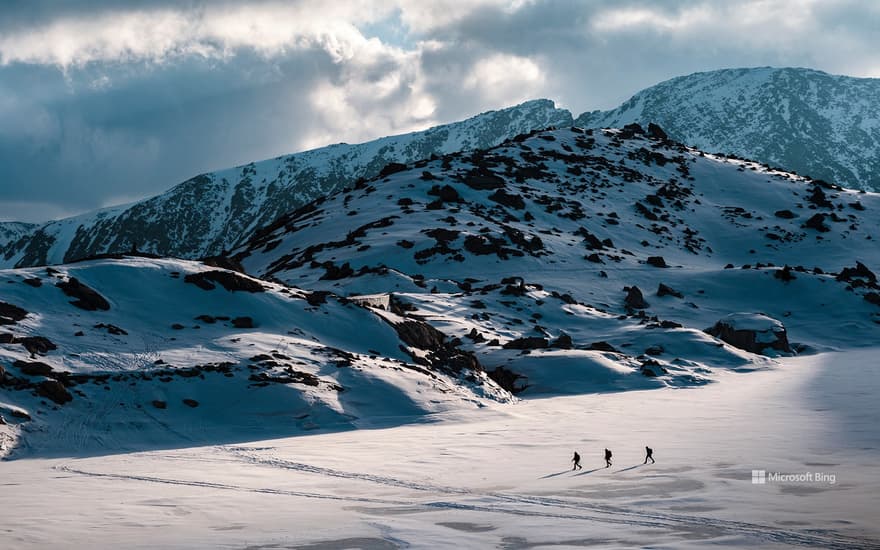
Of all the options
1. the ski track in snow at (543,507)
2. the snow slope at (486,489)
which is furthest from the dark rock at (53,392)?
the ski track in snow at (543,507)

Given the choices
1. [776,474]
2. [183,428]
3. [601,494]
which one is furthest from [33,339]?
[776,474]

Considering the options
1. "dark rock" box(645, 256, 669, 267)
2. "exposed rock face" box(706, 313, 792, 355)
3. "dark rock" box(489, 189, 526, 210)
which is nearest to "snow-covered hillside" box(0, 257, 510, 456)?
"exposed rock face" box(706, 313, 792, 355)

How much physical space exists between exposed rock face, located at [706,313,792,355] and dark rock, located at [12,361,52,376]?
54207 millimetres

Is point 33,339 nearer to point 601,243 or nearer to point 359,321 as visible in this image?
point 359,321

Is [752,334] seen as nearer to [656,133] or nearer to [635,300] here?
[635,300]

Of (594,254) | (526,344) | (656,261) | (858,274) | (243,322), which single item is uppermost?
(594,254)

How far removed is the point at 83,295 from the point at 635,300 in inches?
2127

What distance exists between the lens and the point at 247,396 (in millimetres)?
40688

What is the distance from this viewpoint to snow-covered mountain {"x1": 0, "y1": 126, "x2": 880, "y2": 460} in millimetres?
40375

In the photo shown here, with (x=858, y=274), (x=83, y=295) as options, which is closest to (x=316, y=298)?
(x=83, y=295)

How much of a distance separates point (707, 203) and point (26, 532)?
4858 inches

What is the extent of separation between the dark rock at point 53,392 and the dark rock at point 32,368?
0.86 m

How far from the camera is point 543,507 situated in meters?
23.4

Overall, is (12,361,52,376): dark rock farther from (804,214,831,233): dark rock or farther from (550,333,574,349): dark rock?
(804,214,831,233): dark rock
